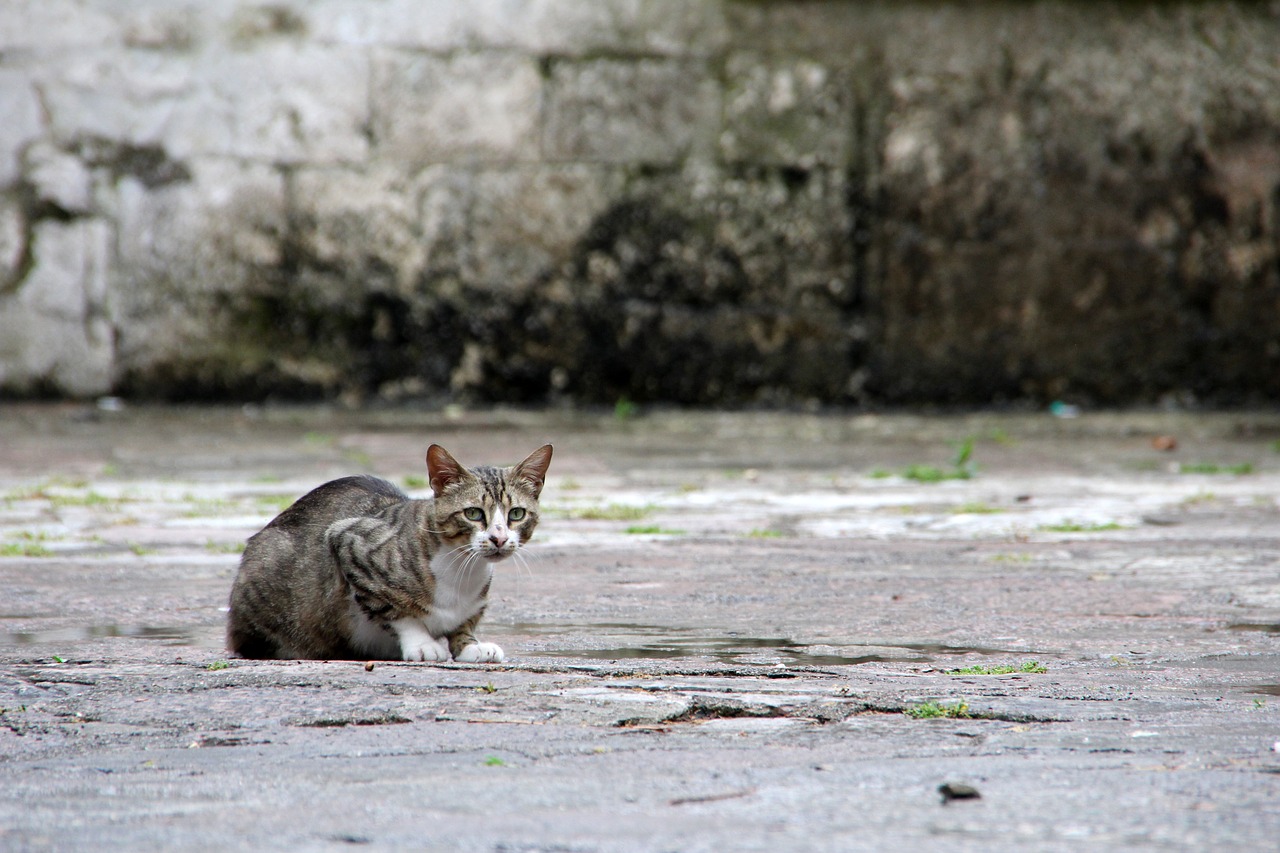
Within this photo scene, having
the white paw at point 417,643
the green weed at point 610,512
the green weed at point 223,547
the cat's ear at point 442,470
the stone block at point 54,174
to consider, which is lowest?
the green weed at point 610,512

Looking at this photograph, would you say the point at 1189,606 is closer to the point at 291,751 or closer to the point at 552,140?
the point at 291,751

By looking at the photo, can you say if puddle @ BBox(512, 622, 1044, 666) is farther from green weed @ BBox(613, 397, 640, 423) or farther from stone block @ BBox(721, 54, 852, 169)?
stone block @ BBox(721, 54, 852, 169)

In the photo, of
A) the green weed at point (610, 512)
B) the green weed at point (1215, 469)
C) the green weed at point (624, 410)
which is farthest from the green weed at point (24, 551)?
the green weed at point (624, 410)

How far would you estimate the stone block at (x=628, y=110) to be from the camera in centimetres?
779

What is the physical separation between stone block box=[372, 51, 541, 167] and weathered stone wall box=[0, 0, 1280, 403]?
0.02 meters

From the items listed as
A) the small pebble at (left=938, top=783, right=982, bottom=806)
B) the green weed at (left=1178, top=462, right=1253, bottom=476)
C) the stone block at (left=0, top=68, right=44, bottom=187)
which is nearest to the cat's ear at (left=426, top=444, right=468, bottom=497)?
the small pebble at (left=938, top=783, right=982, bottom=806)

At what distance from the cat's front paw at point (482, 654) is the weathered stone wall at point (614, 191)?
5312mm

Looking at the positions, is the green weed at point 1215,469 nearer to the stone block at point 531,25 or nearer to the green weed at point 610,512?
the green weed at point 610,512

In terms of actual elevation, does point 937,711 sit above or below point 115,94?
below

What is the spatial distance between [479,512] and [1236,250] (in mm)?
6253

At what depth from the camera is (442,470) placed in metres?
2.76

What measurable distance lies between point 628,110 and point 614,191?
0.40 metres

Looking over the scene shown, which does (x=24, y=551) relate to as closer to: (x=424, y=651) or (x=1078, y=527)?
(x=424, y=651)

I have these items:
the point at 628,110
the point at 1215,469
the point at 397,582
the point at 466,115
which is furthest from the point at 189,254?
the point at 397,582
